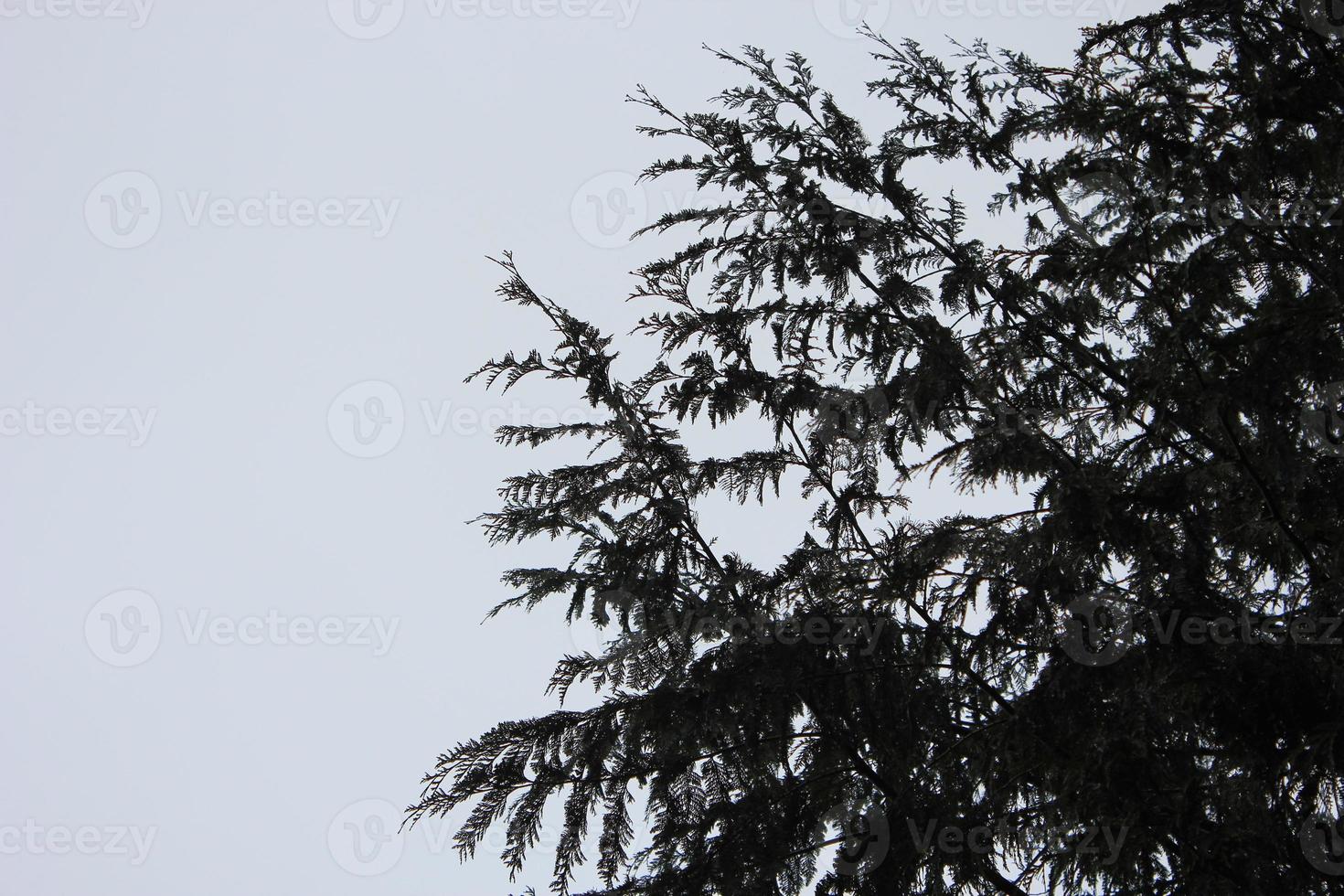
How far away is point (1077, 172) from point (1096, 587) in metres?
1.81

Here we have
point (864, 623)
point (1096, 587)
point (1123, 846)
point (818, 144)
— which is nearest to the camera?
point (1123, 846)

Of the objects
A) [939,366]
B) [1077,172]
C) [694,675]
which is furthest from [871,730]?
[1077,172]

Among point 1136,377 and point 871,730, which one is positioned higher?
point 1136,377

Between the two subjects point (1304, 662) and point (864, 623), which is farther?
point (864, 623)

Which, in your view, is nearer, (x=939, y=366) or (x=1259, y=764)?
(x=1259, y=764)

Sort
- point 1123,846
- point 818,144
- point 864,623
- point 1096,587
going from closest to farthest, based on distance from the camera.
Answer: point 1123,846 → point 1096,587 → point 864,623 → point 818,144

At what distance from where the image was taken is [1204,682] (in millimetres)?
3957

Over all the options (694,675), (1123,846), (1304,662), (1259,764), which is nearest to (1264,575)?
(1304,662)

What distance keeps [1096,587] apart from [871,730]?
1101mm

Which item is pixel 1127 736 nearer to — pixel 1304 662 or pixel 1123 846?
pixel 1123 846

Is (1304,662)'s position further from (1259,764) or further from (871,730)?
(871,730)

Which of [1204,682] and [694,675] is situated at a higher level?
[694,675]

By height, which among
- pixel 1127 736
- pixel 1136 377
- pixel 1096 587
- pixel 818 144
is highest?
pixel 818 144

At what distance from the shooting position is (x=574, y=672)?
5.07 meters
